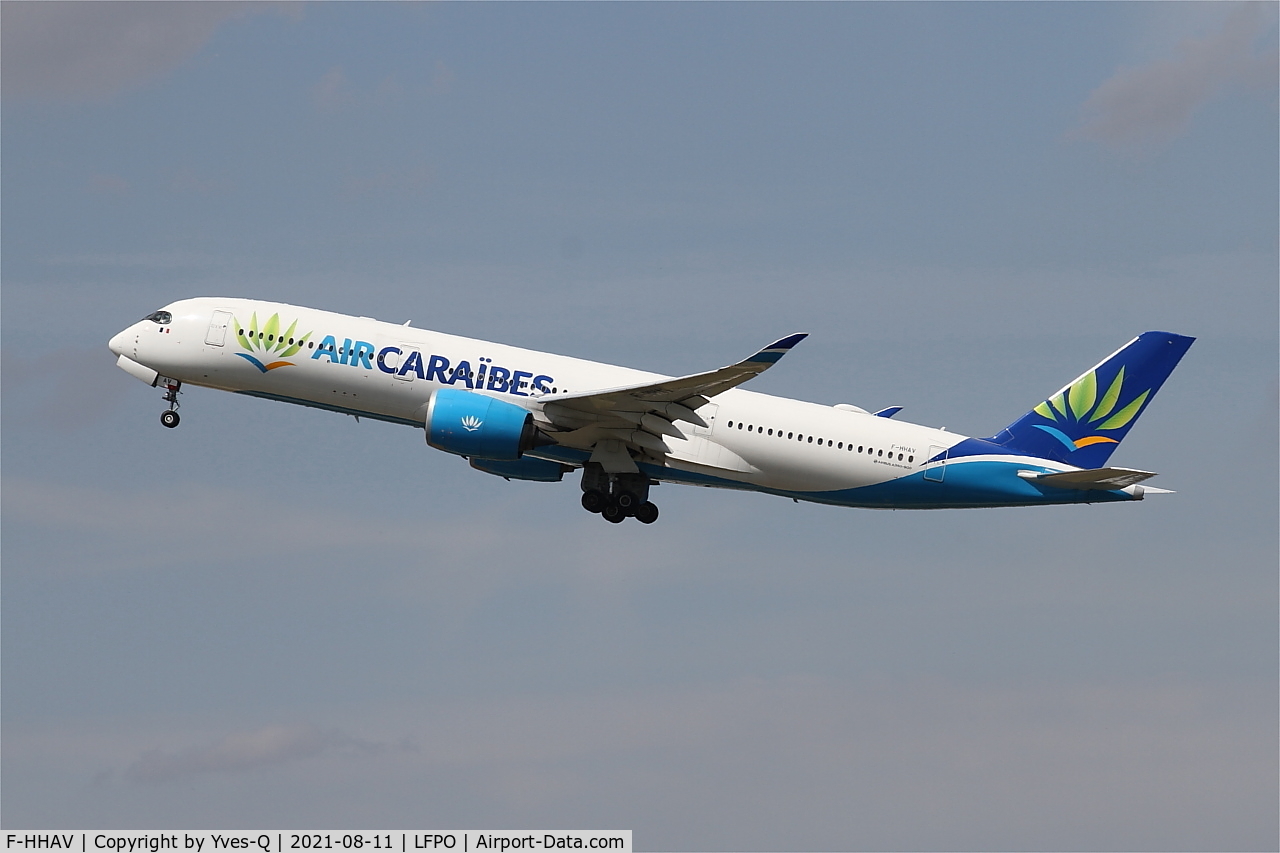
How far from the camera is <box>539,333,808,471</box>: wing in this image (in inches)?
1682

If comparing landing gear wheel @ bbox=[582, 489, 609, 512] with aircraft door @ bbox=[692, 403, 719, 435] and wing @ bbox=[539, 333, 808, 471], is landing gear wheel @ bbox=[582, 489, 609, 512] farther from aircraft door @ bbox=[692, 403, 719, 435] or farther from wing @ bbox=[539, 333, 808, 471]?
aircraft door @ bbox=[692, 403, 719, 435]

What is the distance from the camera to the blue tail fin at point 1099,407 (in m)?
47.4

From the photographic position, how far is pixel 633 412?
44438mm

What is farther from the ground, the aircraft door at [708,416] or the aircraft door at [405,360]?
the aircraft door at [405,360]

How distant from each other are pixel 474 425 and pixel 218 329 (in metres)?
8.06

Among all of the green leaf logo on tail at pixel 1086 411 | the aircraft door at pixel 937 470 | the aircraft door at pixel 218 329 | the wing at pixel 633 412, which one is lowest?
the aircraft door at pixel 937 470

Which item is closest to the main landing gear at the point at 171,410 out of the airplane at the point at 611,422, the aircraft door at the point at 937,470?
the airplane at the point at 611,422

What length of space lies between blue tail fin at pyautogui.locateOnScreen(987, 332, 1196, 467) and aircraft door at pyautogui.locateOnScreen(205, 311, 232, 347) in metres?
21.1

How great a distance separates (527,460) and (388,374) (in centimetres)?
501

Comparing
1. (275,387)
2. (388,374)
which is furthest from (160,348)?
(388,374)

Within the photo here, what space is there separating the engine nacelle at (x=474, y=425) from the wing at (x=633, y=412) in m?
1.07

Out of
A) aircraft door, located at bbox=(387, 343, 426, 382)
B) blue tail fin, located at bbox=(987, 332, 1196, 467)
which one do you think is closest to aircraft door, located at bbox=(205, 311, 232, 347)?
aircraft door, located at bbox=(387, 343, 426, 382)

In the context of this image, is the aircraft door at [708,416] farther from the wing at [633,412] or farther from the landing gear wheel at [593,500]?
the landing gear wheel at [593,500]

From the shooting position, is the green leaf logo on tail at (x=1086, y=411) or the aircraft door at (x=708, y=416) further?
the green leaf logo on tail at (x=1086, y=411)
